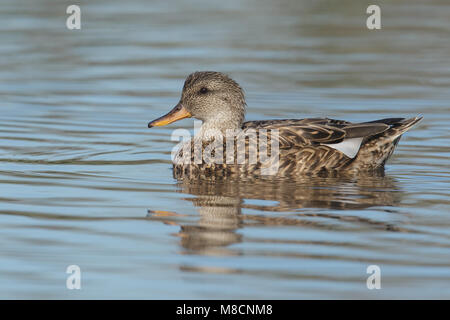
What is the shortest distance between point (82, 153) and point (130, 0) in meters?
14.8

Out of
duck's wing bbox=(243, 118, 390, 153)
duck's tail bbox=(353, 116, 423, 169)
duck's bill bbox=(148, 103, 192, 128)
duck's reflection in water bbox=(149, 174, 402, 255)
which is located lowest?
duck's reflection in water bbox=(149, 174, 402, 255)

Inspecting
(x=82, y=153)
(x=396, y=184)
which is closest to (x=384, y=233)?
(x=396, y=184)

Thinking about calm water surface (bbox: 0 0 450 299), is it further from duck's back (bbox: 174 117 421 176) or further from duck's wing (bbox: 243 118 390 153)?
duck's wing (bbox: 243 118 390 153)

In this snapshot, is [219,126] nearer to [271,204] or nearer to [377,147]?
[377,147]

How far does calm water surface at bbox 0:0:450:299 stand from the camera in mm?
6508

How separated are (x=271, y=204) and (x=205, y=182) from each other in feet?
4.29

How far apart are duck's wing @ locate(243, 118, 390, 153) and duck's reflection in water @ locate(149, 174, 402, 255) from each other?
398 millimetres

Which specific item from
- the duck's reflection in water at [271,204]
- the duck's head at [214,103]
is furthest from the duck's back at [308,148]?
the duck's head at [214,103]

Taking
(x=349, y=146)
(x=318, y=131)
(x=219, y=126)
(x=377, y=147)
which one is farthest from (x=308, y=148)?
(x=219, y=126)

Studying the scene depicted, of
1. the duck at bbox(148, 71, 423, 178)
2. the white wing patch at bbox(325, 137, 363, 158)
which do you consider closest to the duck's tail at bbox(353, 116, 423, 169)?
the duck at bbox(148, 71, 423, 178)

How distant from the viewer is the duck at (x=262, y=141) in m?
9.74

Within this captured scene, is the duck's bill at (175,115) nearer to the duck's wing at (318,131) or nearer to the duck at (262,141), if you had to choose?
the duck at (262,141)
